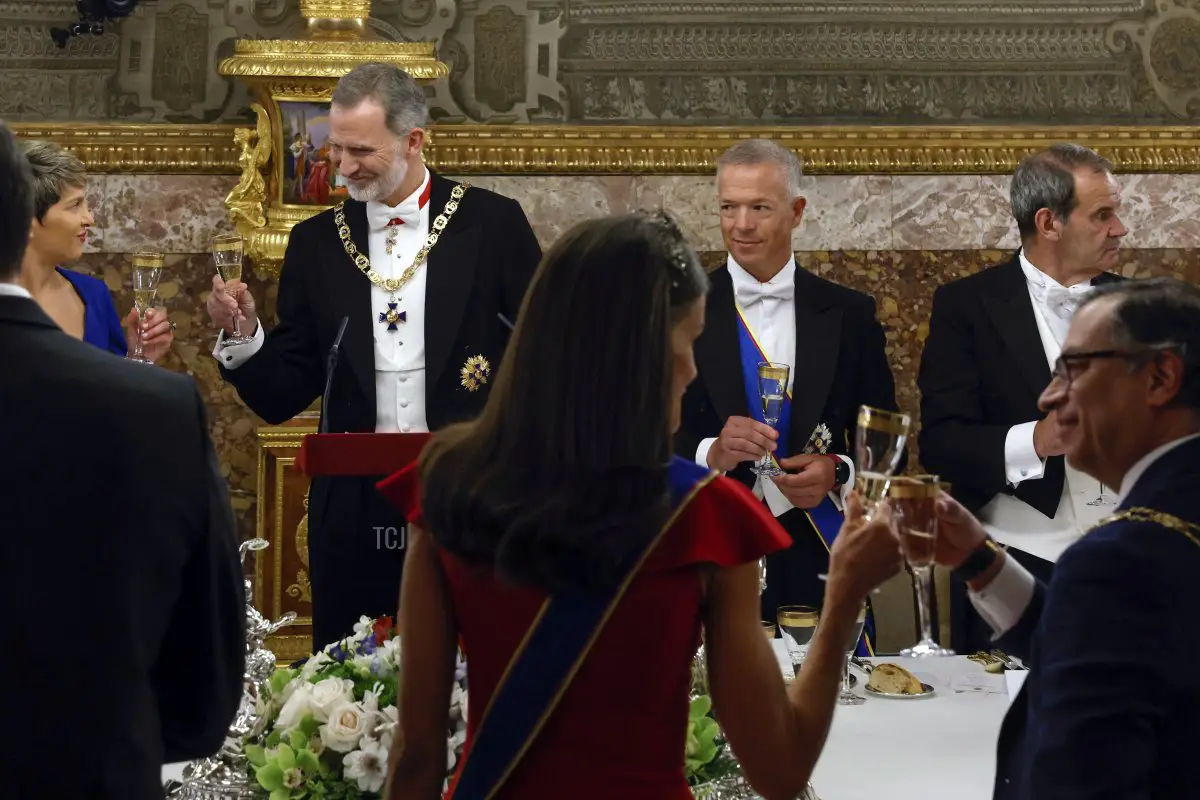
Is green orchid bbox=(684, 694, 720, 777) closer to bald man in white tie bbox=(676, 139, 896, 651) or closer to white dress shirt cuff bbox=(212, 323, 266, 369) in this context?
bald man in white tie bbox=(676, 139, 896, 651)

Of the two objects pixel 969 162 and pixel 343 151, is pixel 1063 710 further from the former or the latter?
pixel 969 162

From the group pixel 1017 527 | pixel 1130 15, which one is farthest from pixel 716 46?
pixel 1017 527

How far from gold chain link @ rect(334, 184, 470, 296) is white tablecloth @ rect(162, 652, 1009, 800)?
133 centimetres

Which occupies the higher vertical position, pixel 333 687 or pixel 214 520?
pixel 214 520

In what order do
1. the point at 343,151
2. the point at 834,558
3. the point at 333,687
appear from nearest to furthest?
the point at 834,558 → the point at 333,687 → the point at 343,151

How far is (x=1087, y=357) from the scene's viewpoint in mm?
1816

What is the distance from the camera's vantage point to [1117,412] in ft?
5.85

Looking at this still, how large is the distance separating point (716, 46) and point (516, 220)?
1944 mm

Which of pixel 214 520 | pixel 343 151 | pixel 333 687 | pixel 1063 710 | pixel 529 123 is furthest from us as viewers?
pixel 529 123

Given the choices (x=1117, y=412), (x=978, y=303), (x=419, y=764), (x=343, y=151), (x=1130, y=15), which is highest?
(x=1130, y=15)

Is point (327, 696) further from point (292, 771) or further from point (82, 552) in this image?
point (82, 552)

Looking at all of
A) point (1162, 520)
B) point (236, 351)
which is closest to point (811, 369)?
point (236, 351)

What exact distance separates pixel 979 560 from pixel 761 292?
6.48ft

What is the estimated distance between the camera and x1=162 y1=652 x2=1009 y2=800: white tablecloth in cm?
226
